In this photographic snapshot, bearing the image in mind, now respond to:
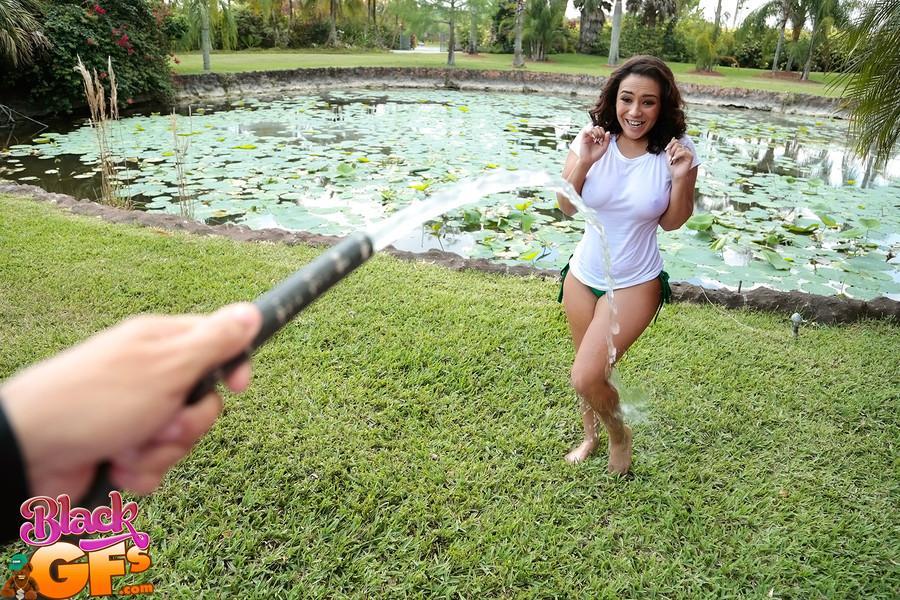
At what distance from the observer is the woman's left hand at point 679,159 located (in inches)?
92.7

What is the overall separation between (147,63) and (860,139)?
1440 cm

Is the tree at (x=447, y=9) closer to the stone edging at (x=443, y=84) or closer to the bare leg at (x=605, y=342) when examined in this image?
the stone edging at (x=443, y=84)

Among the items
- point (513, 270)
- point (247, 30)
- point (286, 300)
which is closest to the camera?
point (286, 300)

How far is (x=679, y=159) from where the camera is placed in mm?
2377

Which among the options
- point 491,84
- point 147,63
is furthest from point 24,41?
point 491,84

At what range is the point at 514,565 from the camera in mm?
2160

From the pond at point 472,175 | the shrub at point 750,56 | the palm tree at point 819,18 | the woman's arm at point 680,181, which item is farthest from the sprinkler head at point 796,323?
the shrub at point 750,56

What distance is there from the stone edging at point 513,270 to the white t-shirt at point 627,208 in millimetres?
2182

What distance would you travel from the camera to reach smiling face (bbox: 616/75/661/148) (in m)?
2.43

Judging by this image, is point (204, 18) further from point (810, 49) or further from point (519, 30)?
point (810, 49)

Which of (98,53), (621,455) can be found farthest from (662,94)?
(98,53)

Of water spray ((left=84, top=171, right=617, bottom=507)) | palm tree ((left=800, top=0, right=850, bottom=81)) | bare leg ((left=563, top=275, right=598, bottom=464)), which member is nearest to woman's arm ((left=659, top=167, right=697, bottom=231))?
bare leg ((left=563, top=275, right=598, bottom=464))

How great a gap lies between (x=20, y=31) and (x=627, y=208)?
1154 centimetres

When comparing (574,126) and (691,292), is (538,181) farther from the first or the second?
(574,126)
